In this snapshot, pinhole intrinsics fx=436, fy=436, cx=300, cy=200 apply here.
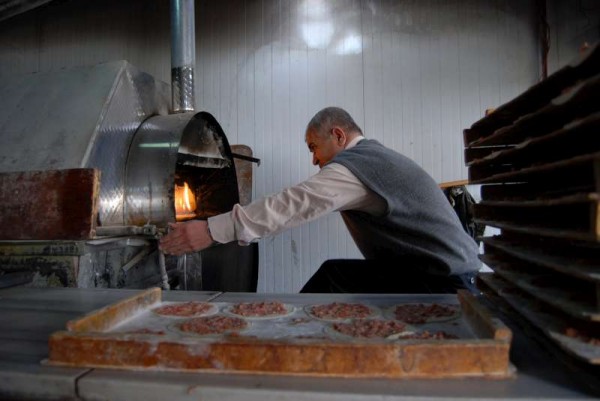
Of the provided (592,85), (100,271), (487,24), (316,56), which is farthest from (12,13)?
(592,85)

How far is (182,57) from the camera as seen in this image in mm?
3189

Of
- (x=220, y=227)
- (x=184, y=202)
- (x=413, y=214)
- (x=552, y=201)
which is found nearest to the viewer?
(x=552, y=201)

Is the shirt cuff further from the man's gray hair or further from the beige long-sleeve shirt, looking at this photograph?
the man's gray hair

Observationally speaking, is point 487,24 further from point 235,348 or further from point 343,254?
point 235,348

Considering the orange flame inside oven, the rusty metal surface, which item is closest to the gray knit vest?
the rusty metal surface

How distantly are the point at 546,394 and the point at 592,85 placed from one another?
54cm

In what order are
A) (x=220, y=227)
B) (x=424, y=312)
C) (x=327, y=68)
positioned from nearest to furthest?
(x=424, y=312)
(x=220, y=227)
(x=327, y=68)

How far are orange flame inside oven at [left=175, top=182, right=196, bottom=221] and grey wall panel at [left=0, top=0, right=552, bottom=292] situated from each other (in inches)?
37.9

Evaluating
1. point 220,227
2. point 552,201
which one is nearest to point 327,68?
point 220,227

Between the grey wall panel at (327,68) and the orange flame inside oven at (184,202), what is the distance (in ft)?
3.16

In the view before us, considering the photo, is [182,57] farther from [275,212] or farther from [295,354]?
[295,354]

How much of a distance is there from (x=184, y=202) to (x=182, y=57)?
1063 mm

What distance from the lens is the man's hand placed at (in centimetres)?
187

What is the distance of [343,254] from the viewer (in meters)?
3.97
